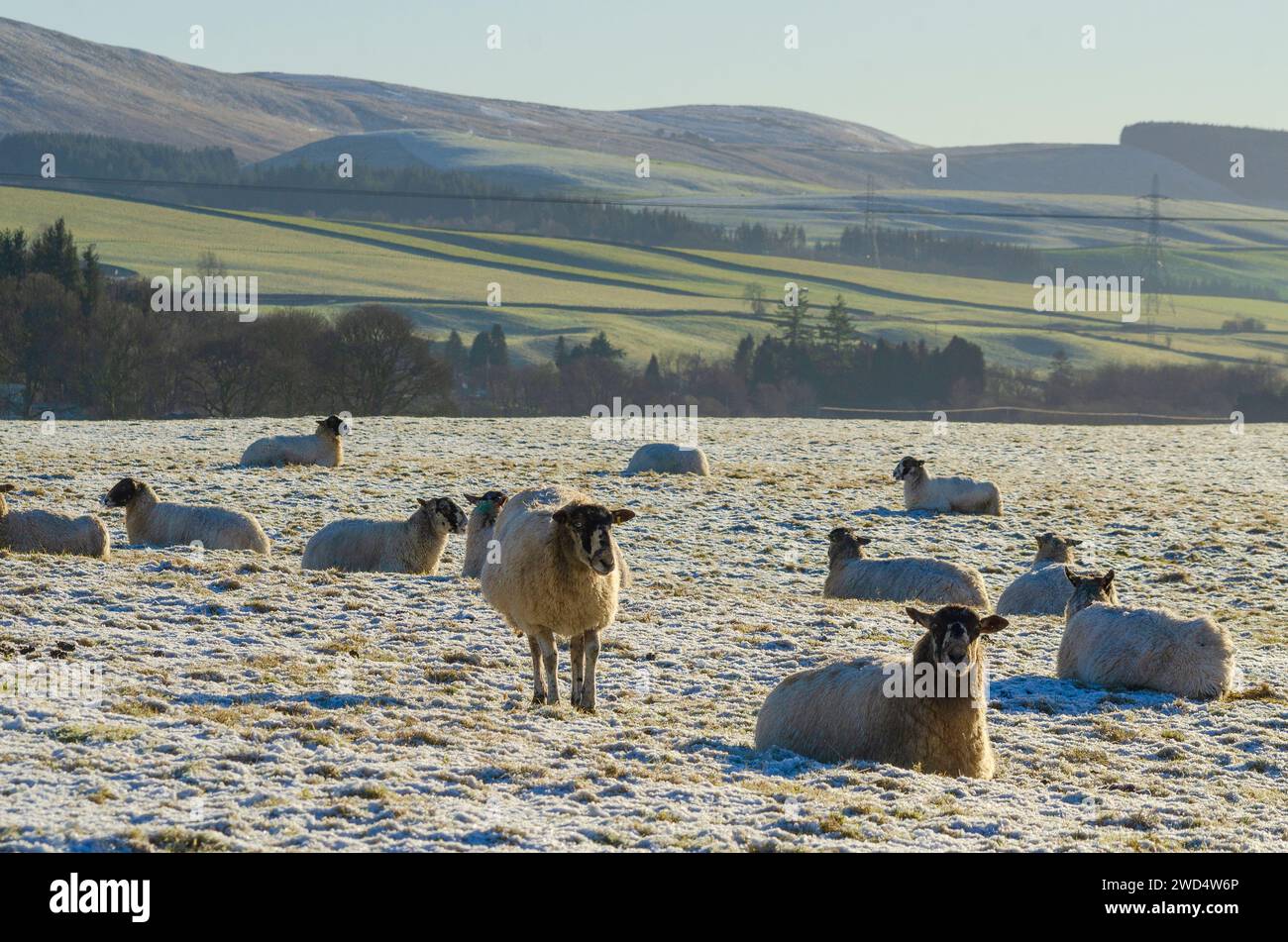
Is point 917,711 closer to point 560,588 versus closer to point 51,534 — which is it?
point 560,588

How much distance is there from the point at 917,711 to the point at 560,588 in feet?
11.1

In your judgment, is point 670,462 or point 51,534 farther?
point 670,462

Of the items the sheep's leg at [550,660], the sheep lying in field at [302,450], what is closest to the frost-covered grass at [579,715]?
the sheep's leg at [550,660]

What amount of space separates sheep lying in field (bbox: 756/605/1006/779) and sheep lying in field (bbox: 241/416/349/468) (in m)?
22.5

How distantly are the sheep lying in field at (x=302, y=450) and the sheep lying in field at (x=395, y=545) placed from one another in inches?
475

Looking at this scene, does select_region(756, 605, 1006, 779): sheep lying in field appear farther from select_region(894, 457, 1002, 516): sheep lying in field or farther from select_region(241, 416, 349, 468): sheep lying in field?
select_region(241, 416, 349, 468): sheep lying in field

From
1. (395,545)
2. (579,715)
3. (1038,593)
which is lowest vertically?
(579,715)

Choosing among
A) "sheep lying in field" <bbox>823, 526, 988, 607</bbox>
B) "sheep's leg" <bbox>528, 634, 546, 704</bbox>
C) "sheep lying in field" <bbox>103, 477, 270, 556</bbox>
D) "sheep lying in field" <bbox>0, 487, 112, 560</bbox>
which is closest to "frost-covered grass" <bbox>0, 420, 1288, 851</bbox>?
"sheep's leg" <bbox>528, 634, 546, 704</bbox>

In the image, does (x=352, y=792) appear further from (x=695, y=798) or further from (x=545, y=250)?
(x=545, y=250)

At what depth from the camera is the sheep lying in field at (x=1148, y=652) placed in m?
14.9

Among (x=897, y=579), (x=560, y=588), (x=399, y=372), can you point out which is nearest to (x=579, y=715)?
(x=560, y=588)

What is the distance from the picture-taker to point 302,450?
3322cm

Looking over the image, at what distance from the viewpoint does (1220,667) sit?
14930 millimetres
